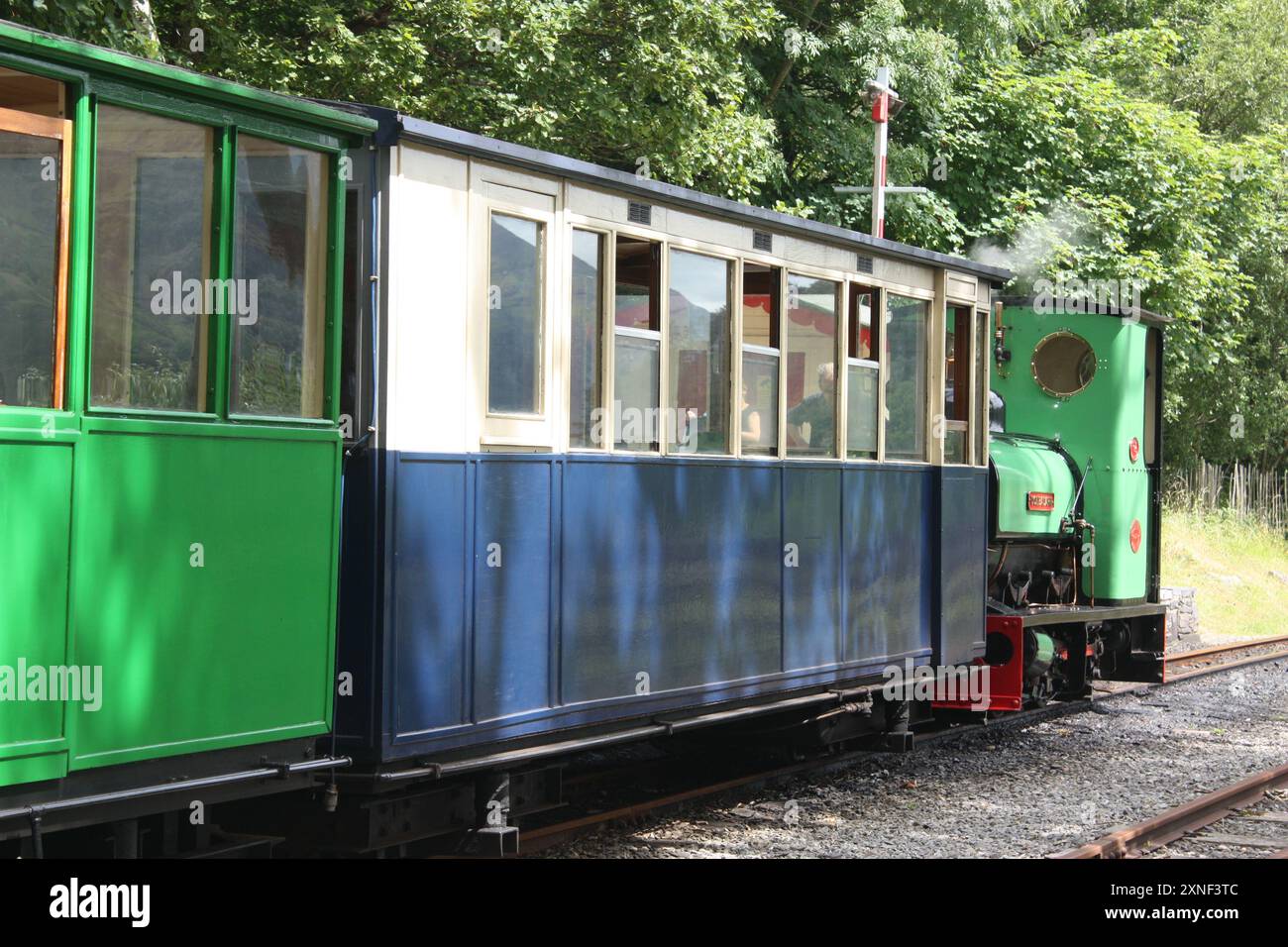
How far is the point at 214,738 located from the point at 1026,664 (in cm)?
781

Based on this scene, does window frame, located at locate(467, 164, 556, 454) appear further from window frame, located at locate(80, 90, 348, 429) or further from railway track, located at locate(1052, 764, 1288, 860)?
railway track, located at locate(1052, 764, 1288, 860)

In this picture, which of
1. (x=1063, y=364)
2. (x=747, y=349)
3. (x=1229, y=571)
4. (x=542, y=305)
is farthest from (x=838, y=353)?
(x=1229, y=571)

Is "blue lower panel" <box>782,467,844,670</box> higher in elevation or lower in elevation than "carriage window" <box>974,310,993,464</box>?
lower

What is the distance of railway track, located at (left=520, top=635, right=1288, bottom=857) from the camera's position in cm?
745

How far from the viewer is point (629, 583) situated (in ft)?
23.2

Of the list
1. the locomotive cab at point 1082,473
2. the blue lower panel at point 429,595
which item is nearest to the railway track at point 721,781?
the locomotive cab at point 1082,473

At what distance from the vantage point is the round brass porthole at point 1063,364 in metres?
12.8

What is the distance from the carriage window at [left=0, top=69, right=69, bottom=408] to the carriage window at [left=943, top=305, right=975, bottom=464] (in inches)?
270

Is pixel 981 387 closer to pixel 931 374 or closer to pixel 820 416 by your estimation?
pixel 931 374

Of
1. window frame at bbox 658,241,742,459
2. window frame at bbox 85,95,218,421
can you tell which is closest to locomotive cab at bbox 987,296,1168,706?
window frame at bbox 658,241,742,459

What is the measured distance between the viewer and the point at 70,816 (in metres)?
4.62

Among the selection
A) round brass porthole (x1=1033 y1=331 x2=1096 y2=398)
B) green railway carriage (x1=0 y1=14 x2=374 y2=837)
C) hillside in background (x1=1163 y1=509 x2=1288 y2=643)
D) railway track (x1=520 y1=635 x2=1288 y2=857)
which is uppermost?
round brass porthole (x1=1033 y1=331 x2=1096 y2=398)
